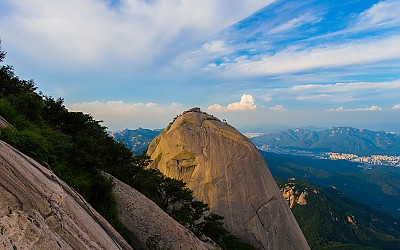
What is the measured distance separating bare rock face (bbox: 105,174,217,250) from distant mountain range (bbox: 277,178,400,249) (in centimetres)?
10176

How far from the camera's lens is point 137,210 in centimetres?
1389

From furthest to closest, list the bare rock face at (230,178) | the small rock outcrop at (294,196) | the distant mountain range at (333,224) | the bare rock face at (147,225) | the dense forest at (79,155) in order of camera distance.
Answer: the small rock outcrop at (294,196) < the distant mountain range at (333,224) < the bare rock face at (230,178) < the bare rock face at (147,225) < the dense forest at (79,155)

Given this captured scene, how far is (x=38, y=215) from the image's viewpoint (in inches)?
239

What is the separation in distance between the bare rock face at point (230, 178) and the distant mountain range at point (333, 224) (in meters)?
80.5

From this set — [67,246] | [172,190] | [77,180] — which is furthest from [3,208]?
[172,190]

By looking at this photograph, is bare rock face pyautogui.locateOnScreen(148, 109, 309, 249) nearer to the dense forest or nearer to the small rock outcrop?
the dense forest

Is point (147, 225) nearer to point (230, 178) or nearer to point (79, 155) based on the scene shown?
point (79, 155)

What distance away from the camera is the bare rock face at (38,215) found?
17.4 feet

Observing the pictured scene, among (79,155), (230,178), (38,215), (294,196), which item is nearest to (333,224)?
(294,196)

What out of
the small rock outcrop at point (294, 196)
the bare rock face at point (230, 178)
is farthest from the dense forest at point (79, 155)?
the small rock outcrop at point (294, 196)

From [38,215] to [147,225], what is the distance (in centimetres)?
809

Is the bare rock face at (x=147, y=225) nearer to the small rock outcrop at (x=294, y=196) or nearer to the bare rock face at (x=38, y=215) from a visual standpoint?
the bare rock face at (x=38, y=215)

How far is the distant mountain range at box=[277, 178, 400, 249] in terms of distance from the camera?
372 ft

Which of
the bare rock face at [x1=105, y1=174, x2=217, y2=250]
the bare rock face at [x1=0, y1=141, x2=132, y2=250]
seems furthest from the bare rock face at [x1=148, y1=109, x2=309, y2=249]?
the bare rock face at [x1=0, y1=141, x2=132, y2=250]
